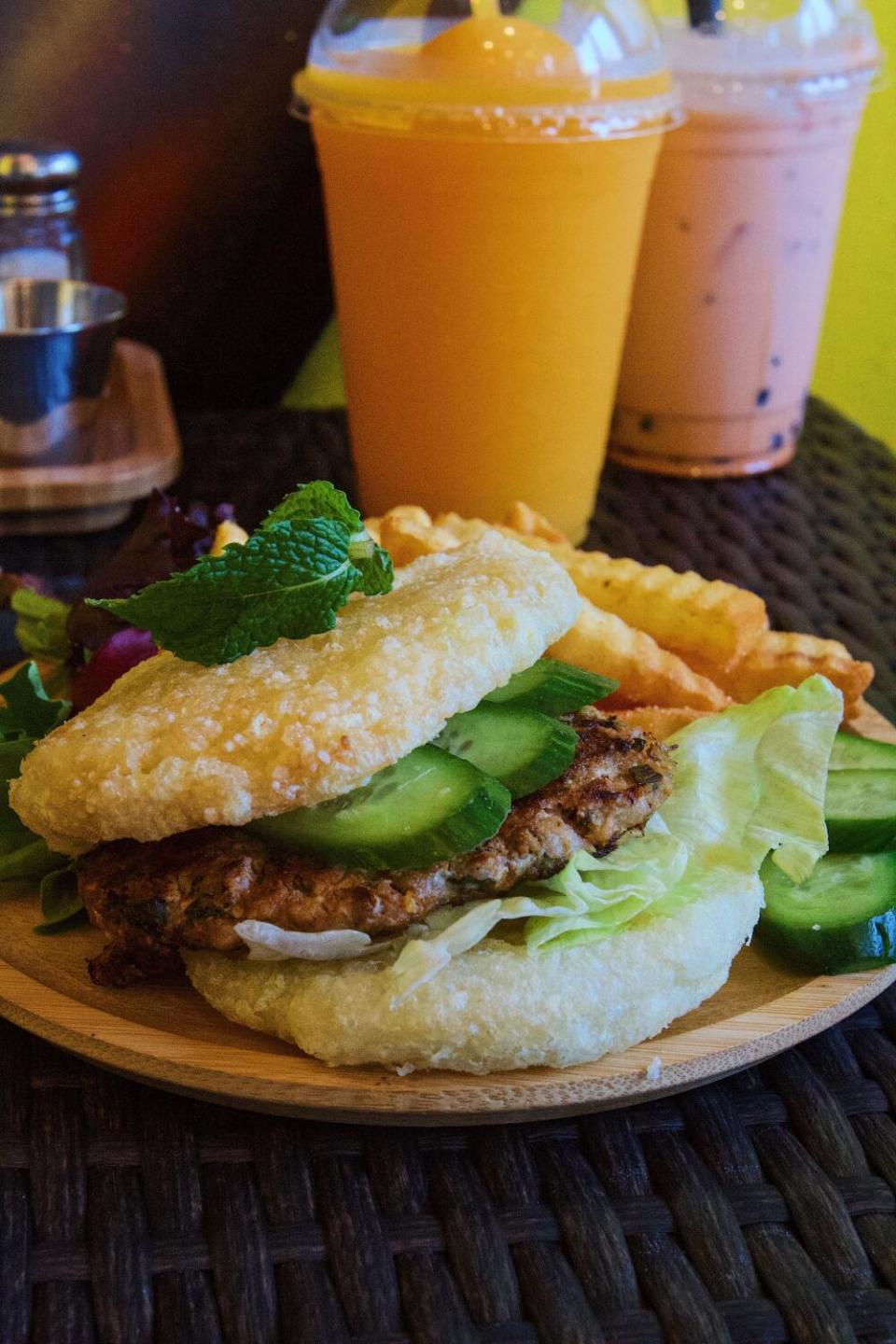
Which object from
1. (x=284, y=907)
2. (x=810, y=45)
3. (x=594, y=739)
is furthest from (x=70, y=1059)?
(x=810, y=45)

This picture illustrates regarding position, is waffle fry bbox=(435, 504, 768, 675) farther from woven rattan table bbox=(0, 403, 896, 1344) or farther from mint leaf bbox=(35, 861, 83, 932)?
mint leaf bbox=(35, 861, 83, 932)

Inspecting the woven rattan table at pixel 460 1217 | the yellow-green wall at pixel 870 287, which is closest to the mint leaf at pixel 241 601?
the woven rattan table at pixel 460 1217

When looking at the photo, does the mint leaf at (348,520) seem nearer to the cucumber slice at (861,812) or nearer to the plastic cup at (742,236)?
the cucumber slice at (861,812)

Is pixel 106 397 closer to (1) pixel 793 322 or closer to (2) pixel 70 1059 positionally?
(1) pixel 793 322

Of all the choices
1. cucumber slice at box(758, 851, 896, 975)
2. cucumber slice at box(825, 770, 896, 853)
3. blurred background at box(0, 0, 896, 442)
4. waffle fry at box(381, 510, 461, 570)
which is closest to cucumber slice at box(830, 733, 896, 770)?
cucumber slice at box(825, 770, 896, 853)

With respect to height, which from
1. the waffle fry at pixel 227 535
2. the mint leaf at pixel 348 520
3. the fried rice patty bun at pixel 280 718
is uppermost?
the mint leaf at pixel 348 520

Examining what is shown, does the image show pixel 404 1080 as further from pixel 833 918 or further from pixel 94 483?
pixel 94 483
